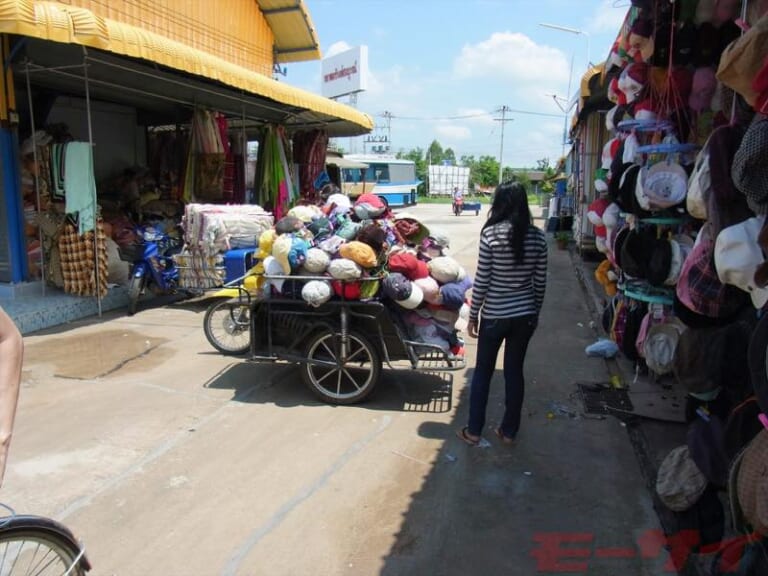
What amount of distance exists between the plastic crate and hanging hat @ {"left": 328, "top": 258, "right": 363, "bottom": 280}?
3102 millimetres

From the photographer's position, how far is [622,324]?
5488 millimetres

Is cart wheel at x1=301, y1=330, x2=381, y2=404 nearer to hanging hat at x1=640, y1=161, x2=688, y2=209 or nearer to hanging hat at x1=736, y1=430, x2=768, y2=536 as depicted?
hanging hat at x1=640, y1=161, x2=688, y2=209

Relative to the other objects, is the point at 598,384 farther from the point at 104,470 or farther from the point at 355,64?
the point at 355,64

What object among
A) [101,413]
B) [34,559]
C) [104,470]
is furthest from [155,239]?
[34,559]

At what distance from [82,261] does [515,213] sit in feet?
20.8

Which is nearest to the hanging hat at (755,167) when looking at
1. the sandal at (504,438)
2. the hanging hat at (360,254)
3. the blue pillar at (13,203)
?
the sandal at (504,438)

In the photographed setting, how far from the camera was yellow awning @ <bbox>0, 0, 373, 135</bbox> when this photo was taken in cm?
618

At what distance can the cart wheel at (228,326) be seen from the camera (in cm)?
652

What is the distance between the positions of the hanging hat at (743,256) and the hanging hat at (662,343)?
1.97 m

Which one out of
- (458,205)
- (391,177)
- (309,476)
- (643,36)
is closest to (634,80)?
(643,36)

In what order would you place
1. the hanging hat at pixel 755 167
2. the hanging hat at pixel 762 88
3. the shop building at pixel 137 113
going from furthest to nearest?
1. the shop building at pixel 137 113
2. the hanging hat at pixel 755 167
3. the hanging hat at pixel 762 88

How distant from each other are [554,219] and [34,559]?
20767 mm

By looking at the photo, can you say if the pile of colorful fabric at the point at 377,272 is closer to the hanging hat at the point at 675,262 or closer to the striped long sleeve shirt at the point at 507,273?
the striped long sleeve shirt at the point at 507,273

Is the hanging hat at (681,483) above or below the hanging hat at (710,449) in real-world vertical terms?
below
